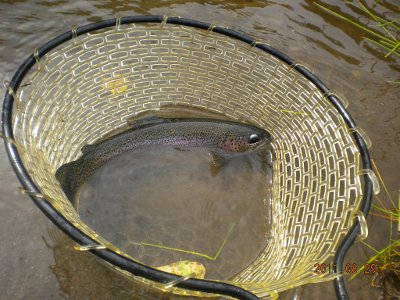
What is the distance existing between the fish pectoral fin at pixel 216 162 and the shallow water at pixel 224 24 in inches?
30.6

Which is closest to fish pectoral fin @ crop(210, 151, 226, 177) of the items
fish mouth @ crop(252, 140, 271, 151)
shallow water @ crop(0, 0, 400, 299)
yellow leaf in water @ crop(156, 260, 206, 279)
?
fish mouth @ crop(252, 140, 271, 151)

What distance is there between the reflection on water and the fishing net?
94 millimetres

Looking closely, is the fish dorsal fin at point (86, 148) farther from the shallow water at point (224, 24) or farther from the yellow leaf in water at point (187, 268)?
the yellow leaf in water at point (187, 268)

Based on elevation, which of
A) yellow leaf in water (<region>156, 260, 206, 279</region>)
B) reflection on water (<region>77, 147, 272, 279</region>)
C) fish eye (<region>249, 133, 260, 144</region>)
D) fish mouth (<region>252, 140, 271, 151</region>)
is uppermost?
fish eye (<region>249, 133, 260, 144</region>)

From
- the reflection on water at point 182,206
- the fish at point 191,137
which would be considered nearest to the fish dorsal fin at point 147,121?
the fish at point 191,137

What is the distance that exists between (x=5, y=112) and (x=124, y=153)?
92 cm

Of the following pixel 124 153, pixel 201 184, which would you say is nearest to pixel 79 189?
pixel 124 153

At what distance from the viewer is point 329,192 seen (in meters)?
1.67

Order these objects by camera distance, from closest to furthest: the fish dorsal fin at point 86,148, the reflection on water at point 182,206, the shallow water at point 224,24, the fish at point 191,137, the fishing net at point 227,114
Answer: the fishing net at point 227,114
the shallow water at point 224,24
the reflection on water at point 182,206
the fish dorsal fin at point 86,148
the fish at point 191,137

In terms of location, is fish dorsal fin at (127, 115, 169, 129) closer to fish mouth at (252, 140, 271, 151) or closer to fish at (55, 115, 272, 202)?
fish at (55, 115, 272, 202)

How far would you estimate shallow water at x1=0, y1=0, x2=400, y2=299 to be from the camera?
62.0 inches

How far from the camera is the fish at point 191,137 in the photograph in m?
2.05

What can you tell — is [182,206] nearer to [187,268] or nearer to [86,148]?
[187,268]

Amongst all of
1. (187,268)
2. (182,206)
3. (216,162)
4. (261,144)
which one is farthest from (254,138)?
(187,268)
